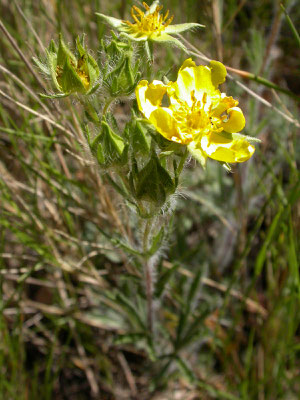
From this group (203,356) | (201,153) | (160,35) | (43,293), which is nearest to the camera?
(201,153)

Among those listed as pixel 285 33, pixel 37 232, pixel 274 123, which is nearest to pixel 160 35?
pixel 37 232

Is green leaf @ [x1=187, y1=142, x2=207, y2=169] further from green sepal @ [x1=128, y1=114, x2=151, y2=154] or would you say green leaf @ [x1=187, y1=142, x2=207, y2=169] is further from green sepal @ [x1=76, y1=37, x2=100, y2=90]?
green sepal @ [x1=76, y1=37, x2=100, y2=90]

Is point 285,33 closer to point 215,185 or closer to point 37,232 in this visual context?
point 215,185

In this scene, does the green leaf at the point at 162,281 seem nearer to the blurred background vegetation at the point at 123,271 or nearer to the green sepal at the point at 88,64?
the blurred background vegetation at the point at 123,271

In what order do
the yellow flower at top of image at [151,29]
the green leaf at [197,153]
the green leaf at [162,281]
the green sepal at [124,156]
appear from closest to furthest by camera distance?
the green leaf at [197,153], the green sepal at [124,156], the yellow flower at top of image at [151,29], the green leaf at [162,281]

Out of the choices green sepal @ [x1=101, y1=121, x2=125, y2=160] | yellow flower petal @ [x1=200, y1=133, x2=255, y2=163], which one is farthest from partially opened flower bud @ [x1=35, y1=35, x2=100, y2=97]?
yellow flower petal @ [x1=200, y1=133, x2=255, y2=163]

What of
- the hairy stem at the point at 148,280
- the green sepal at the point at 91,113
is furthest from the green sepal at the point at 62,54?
the hairy stem at the point at 148,280

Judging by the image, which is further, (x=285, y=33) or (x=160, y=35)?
(x=285, y=33)
